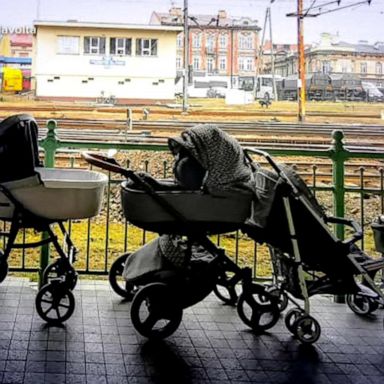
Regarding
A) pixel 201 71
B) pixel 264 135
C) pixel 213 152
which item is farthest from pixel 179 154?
pixel 264 135

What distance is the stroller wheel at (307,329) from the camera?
8.97 feet

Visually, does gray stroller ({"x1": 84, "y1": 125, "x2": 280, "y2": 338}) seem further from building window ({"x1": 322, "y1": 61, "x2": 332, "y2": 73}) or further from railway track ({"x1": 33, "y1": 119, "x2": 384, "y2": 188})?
building window ({"x1": 322, "y1": 61, "x2": 332, "y2": 73})

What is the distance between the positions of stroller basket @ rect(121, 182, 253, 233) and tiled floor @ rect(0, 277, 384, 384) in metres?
0.56

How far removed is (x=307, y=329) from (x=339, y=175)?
44.4 inches

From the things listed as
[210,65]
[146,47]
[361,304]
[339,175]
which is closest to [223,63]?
[210,65]

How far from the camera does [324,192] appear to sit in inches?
147

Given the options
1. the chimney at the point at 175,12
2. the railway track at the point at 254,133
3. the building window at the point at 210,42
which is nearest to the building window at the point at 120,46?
the chimney at the point at 175,12

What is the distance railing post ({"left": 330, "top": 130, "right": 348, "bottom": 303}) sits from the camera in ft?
11.4

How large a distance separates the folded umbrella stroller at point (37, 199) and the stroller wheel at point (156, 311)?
0.43m

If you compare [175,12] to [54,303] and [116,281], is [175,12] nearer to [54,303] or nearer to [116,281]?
[116,281]

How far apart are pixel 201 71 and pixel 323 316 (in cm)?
226

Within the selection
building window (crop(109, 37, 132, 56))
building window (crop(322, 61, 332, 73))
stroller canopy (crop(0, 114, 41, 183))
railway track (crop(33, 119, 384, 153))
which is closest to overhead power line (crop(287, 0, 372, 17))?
building window (crop(322, 61, 332, 73))

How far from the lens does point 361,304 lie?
3285 mm

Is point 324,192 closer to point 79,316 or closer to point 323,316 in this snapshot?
point 323,316
